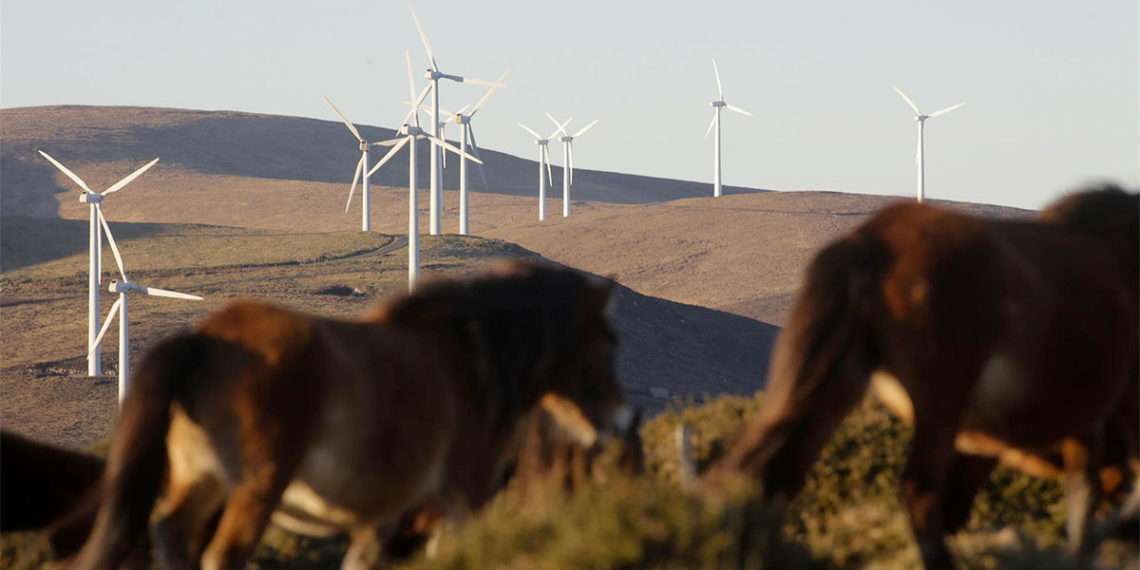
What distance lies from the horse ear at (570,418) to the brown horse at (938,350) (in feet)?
5.27

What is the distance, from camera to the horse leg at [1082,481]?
30.7ft

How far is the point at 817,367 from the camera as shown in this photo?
8.41 m

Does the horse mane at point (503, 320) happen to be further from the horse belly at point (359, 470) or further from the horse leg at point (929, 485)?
the horse leg at point (929, 485)

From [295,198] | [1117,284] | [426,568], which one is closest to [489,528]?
[426,568]

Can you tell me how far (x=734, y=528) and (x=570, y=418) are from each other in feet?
9.45

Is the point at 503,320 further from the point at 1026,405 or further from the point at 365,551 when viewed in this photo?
the point at 1026,405

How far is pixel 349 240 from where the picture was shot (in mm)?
115500

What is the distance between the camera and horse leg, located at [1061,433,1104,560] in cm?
935

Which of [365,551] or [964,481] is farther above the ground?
[964,481]

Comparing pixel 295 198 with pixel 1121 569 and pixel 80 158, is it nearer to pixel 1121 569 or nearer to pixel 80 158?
pixel 80 158

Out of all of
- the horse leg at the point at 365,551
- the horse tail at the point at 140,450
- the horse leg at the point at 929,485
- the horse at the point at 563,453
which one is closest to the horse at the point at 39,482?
the horse leg at the point at 365,551

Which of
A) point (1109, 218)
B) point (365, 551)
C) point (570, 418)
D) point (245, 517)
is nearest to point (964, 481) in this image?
point (1109, 218)

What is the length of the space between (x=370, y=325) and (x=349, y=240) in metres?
107

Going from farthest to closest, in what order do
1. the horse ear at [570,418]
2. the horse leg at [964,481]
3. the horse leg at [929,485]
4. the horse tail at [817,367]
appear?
the horse ear at [570,418] → the horse leg at [964,481] → the horse tail at [817,367] → the horse leg at [929,485]
